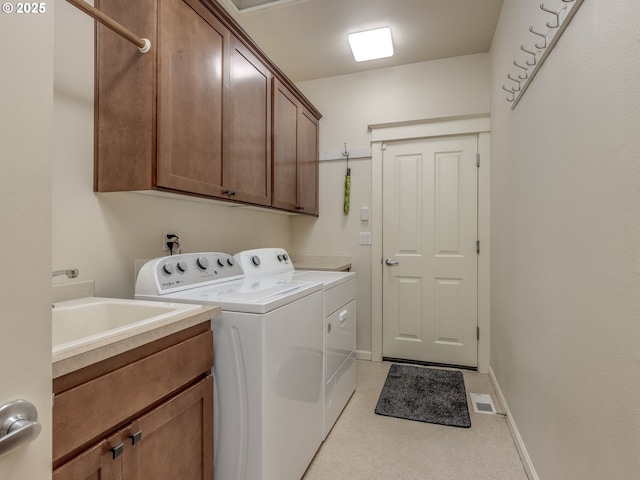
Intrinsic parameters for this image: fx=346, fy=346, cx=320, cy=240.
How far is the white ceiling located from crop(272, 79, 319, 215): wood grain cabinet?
1.50ft

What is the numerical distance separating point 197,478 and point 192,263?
0.91m

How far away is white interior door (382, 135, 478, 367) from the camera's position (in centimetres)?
294

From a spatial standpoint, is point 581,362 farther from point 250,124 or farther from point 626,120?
point 250,124

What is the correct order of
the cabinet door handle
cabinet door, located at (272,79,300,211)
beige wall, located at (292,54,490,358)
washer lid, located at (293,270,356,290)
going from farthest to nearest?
beige wall, located at (292,54,490,358) < cabinet door, located at (272,79,300,211) < washer lid, located at (293,270,356,290) < the cabinet door handle

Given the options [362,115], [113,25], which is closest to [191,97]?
[113,25]

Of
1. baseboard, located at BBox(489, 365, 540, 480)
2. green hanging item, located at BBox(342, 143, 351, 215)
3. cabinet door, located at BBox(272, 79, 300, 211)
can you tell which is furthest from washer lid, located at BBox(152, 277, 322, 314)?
green hanging item, located at BBox(342, 143, 351, 215)

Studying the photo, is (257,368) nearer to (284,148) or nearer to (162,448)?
(162,448)

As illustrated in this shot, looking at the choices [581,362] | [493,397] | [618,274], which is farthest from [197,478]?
[493,397]

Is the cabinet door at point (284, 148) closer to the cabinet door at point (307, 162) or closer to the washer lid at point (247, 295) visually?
the cabinet door at point (307, 162)

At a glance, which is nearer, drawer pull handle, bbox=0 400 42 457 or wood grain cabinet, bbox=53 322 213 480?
drawer pull handle, bbox=0 400 42 457

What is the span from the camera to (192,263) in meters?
1.73

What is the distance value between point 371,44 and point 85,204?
229 cm

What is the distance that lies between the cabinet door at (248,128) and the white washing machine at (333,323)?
41 cm

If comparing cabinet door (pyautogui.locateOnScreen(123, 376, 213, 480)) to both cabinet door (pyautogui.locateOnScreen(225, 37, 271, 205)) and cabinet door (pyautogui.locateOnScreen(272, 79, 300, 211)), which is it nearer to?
cabinet door (pyautogui.locateOnScreen(225, 37, 271, 205))
